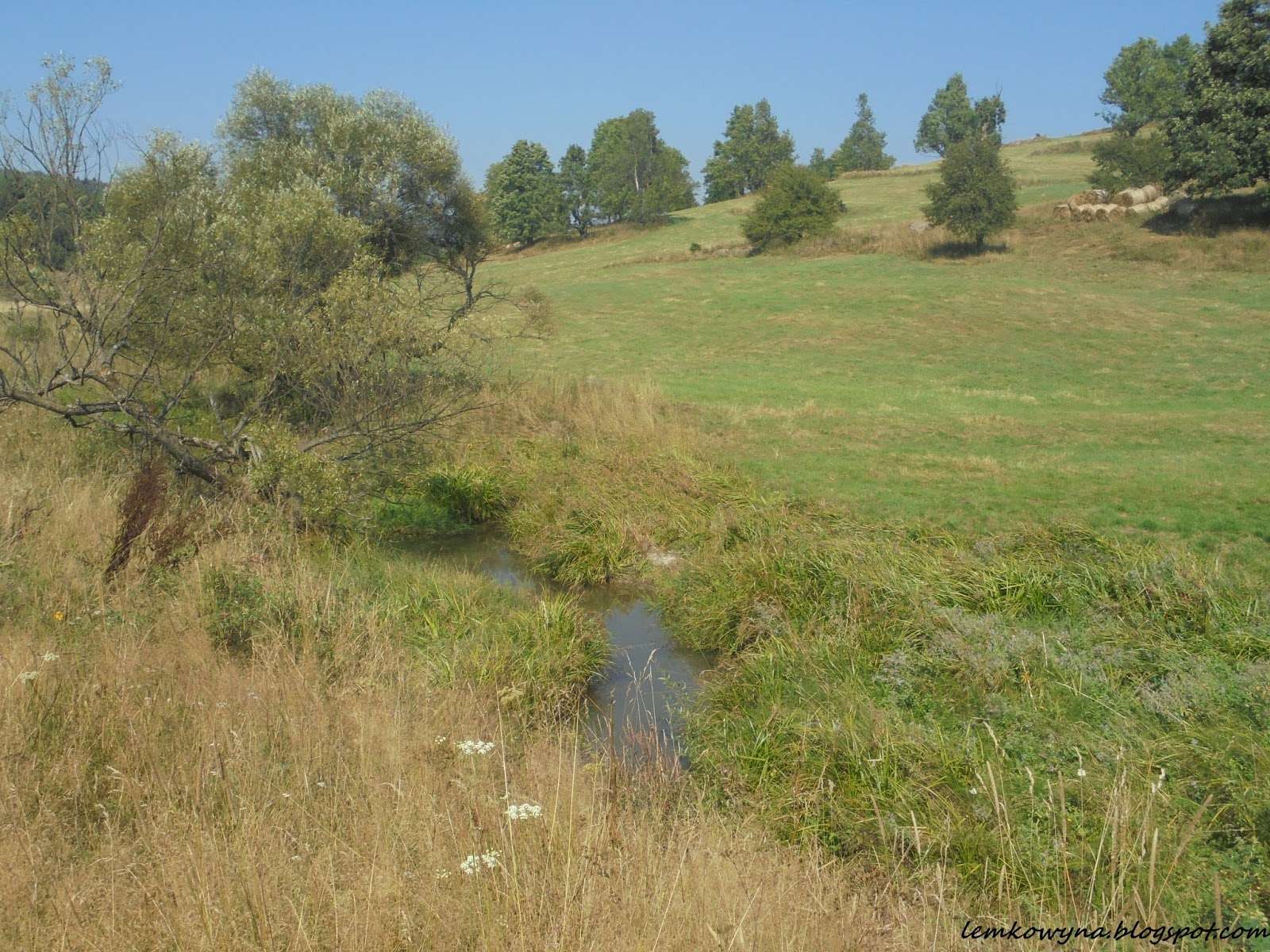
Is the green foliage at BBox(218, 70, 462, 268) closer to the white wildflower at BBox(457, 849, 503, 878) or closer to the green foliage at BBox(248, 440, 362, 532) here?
the green foliage at BBox(248, 440, 362, 532)

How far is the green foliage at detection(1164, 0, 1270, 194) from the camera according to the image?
36.8m

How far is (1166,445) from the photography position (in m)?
17.0

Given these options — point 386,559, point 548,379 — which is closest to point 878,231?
point 548,379

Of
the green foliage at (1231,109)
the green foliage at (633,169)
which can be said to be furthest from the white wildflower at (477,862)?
the green foliage at (633,169)

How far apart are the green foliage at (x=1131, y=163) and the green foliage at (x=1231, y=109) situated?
3.67 metres

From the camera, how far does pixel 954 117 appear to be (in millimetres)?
111688

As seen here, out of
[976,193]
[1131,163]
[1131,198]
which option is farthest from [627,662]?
[1131,163]

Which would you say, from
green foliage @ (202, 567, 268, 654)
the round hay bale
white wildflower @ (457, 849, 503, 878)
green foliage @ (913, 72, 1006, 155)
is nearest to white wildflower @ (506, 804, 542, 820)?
white wildflower @ (457, 849, 503, 878)

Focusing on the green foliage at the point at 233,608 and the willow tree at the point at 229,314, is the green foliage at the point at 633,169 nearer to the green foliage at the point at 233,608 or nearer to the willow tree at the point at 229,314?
the willow tree at the point at 229,314

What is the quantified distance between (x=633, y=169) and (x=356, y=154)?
231ft

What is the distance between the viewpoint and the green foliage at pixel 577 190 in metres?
81.9

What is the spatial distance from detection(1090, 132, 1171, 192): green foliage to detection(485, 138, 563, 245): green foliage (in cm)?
4173

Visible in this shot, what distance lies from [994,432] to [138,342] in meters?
15.6

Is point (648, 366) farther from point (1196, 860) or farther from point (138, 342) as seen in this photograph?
point (1196, 860)
